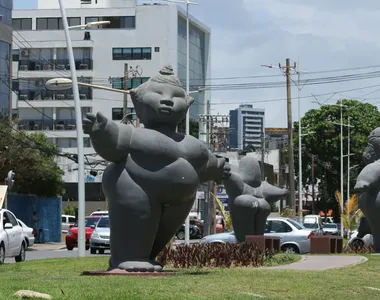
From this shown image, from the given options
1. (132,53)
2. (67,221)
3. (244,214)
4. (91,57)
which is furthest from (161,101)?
(91,57)

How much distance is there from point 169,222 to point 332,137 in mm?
58748

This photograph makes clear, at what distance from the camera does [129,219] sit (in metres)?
13.9

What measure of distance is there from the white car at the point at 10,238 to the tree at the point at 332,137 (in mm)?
49469

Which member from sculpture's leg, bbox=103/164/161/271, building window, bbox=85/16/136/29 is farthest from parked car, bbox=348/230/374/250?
building window, bbox=85/16/136/29

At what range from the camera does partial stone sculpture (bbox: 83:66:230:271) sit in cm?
1386

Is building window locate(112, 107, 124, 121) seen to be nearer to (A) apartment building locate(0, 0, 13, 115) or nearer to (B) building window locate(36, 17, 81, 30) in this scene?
(B) building window locate(36, 17, 81, 30)

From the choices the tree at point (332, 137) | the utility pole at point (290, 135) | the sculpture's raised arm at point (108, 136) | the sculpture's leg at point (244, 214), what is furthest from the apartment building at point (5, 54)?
the sculpture's raised arm at point (108, 136)

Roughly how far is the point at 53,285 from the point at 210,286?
6.28ft

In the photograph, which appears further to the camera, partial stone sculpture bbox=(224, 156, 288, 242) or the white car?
partial stone sculpture bbox=(224, 156, 288, 242)

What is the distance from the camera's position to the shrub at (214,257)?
17.3 meters

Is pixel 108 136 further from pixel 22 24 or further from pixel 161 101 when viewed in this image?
pixel 22 24

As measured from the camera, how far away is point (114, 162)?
14.0 meters

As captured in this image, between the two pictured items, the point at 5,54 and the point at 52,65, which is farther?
the point at 52,65

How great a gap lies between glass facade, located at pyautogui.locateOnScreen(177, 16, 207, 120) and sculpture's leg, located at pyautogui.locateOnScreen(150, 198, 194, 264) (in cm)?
5650
